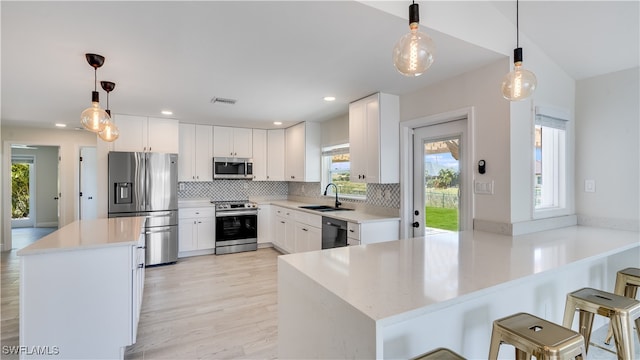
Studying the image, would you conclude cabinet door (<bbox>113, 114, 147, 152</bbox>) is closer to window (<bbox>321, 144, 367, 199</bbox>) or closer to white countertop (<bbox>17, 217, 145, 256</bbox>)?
white countertop (<bbox>17, 217, 145, 256</bbox>)

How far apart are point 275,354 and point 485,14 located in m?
2.96

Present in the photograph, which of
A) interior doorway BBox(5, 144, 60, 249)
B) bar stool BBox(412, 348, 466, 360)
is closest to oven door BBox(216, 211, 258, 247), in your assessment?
bar stool BBox(412, 348, 466, 360)

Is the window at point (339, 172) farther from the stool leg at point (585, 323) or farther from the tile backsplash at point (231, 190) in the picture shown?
the stool leg at point (585, 323)

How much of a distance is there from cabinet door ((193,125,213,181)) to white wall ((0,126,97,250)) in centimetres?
280

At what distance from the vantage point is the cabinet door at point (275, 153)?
19.0ft

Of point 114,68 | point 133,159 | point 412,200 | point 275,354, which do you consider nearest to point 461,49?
point 412,200

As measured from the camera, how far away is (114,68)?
8.39 ft

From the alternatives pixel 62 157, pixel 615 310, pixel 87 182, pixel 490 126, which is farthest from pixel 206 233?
pixel 615 310

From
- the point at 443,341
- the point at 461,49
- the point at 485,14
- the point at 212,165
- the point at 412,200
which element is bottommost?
the point at 443,341

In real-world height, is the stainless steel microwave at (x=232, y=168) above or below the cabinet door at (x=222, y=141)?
below

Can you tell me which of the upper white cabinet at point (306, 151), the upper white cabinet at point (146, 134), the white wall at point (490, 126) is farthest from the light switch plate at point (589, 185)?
the upper white cabinet at point (146, 134)

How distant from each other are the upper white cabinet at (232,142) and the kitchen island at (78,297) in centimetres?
332

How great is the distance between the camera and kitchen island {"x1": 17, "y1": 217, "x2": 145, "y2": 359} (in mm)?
1930

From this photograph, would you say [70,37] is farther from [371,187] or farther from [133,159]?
[371,187]
